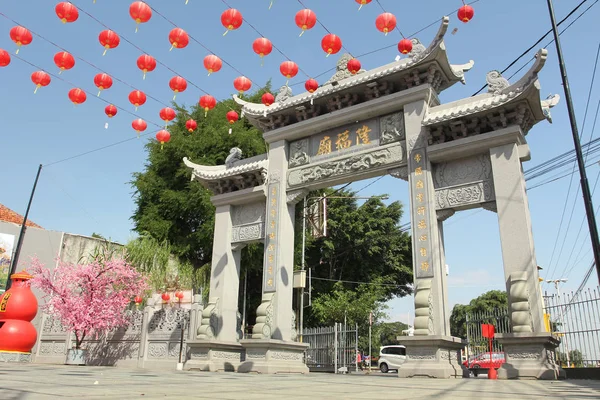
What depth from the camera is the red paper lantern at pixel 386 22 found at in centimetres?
817

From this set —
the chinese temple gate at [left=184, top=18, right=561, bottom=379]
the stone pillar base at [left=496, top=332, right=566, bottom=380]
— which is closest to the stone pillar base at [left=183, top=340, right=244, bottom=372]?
the chinese temple gate at [left=184, top=18, right=561, bottom=379]

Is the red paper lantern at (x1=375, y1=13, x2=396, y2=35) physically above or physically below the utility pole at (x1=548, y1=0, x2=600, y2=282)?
above

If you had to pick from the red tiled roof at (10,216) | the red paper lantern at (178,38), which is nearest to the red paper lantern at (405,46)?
the red paper lantern at (178,38)

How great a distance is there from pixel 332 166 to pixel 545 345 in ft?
19.7

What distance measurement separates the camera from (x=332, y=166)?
11641 mm

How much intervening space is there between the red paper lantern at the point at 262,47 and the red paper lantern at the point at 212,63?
831mm

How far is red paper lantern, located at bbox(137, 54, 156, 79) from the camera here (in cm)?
849

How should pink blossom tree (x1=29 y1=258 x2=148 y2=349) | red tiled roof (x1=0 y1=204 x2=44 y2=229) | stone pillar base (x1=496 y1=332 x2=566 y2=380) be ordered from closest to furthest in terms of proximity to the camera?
stone pillar base (x1=496 y1=332 x2=566 y2=380), pink blossom tree (x1=29 y1=258 x2=148 y2=349), red tiled roof (x1=0 y1=204 x2=44 y2=229)

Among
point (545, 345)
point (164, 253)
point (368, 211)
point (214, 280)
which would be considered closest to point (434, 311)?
point (545, 345)

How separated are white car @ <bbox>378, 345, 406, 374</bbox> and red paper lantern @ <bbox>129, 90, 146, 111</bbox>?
14904mm

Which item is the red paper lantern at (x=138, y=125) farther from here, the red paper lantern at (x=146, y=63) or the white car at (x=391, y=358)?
the white car at (x=391, y=358)

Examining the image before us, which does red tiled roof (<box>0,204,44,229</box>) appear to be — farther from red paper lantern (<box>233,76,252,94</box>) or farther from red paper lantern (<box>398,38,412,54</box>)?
red paper lantern (<box>398,38,412,54</box>)

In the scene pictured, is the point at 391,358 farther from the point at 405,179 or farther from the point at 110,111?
the point at 110,111

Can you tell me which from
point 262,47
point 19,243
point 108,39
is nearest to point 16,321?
point 19,243
